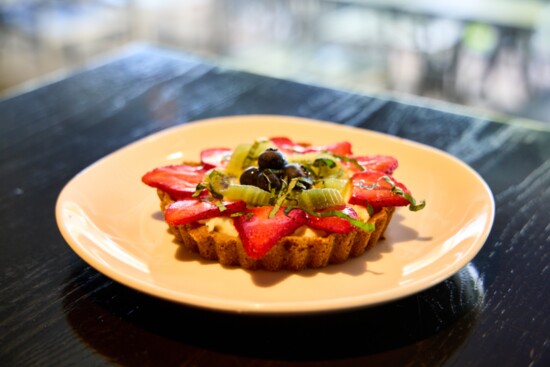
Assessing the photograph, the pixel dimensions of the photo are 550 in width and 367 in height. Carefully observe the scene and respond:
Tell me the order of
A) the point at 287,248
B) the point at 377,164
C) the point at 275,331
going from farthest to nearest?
the point at 377,164, the point at 287,248, the point at 275,331

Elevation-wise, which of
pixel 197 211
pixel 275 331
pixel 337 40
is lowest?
pixel 337 40

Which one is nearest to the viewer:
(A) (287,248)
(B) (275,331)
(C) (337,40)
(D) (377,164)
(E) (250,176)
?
(B) (275,331)

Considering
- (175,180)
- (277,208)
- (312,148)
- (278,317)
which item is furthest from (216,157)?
(278,317)

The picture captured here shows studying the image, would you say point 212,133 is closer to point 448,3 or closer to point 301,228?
point 301,228

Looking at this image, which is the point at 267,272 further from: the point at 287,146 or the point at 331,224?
the point at 287,146

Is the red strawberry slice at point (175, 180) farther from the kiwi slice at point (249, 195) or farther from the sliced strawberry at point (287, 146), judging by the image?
the sliced strawberry at point (287, 146)

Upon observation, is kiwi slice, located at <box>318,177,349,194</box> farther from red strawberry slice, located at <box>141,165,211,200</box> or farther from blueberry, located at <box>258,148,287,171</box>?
red strawberry slice, located at <box>141,165,211,200</box>
